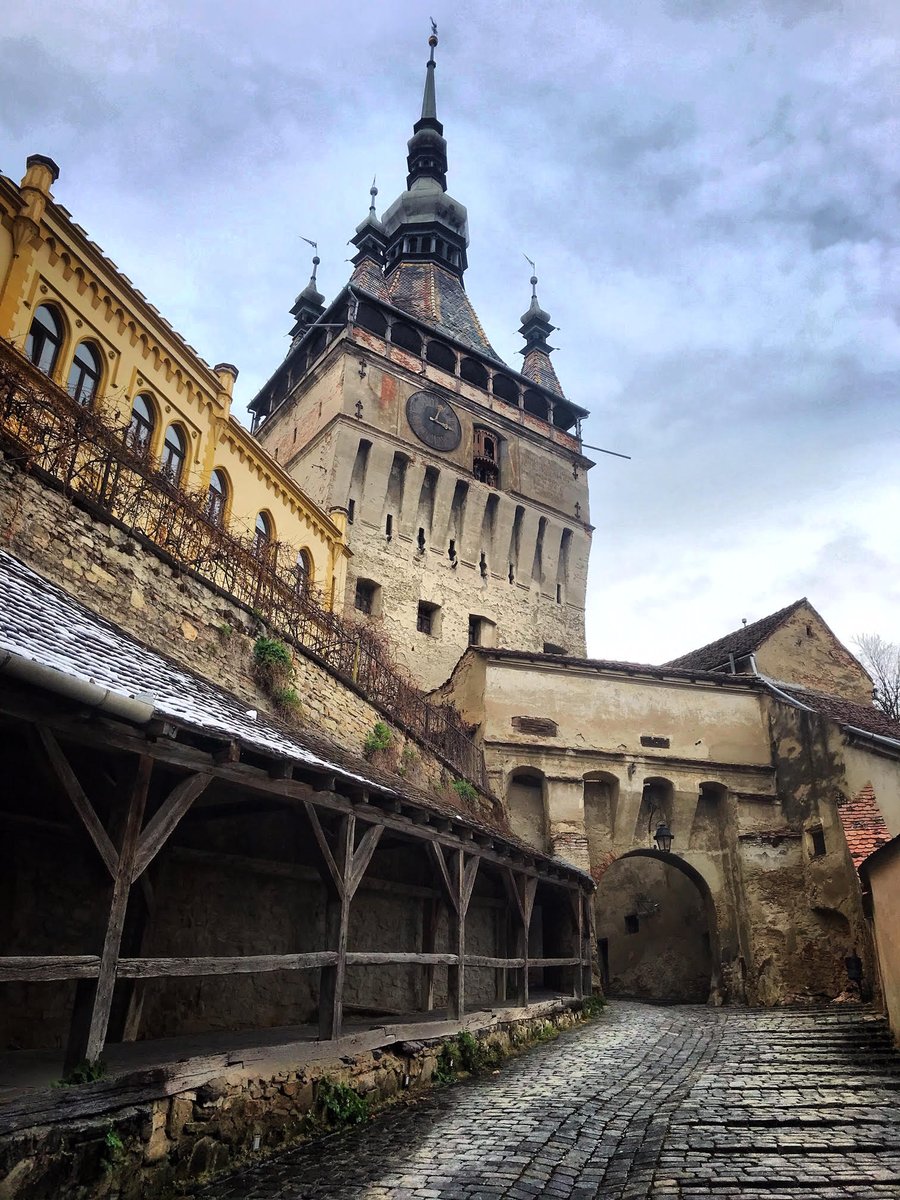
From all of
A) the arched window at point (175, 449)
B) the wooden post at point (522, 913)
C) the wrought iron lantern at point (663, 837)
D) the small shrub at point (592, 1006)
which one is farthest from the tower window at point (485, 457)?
the wooden post at point (522, 913)

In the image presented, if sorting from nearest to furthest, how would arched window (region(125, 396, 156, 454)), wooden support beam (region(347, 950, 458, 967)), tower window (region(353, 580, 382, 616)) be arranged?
wooden support beam (region(347, 950, 458, 967)), arched window (region(125, 396, 156, 454)), tower window (region(353, 580, 382, 616))

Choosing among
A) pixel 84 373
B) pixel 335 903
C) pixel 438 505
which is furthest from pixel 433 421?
pixel 335 903

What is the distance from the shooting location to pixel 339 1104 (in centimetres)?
669

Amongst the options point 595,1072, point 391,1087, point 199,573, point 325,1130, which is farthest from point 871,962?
point 199,573

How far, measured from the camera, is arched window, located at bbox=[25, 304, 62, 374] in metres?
13.7

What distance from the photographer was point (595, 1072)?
8852 millimetres

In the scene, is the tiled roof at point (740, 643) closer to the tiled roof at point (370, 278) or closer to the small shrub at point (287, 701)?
the small shrub at point (287, 701)

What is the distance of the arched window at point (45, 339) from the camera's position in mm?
13711

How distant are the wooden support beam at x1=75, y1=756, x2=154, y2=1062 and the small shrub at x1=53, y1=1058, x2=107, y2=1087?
41 mm

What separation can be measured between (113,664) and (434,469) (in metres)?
23.7

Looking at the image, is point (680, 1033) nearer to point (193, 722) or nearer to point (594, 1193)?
point (594, 1193)

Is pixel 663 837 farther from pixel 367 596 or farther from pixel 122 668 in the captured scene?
pixel 122 668

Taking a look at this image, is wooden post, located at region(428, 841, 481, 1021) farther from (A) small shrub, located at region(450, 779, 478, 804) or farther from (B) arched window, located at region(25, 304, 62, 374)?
(B) arched window, located at region(25, 304, 62, 374)

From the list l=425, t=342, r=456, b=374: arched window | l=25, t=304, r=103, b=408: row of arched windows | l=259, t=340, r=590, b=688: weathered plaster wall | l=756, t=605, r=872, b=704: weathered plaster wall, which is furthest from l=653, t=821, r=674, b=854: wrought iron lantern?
l=425, t=342, r=456, b=374: arched window
